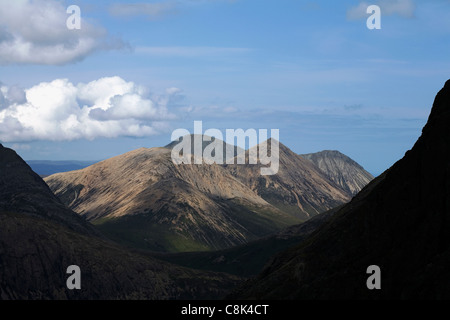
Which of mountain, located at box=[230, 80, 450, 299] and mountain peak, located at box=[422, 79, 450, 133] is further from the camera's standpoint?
mountain peak, located at box=[422, 79, 450, 133]

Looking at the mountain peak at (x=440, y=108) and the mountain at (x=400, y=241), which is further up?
the mountain peak at (x=440, y=108)

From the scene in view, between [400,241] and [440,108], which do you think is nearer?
[400,241]

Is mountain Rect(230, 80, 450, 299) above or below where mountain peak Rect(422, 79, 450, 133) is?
below

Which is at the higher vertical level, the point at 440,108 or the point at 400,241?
the point at 440,108

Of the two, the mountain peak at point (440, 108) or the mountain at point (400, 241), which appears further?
the mountain peak at point (440, 108)

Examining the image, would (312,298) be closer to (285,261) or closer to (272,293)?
(272,293)

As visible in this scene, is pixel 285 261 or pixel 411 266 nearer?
pixel 411 266
